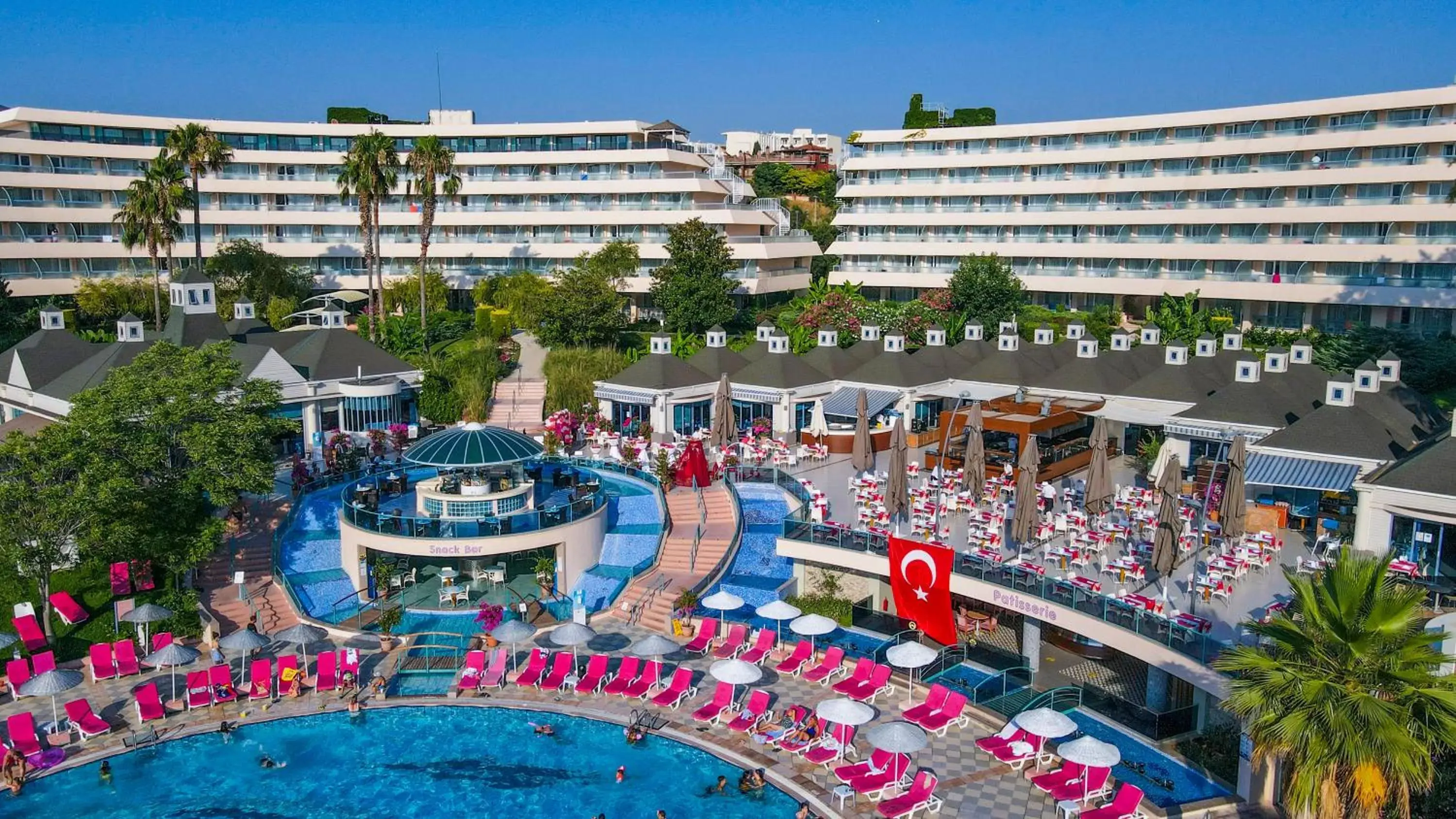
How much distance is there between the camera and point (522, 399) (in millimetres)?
47531

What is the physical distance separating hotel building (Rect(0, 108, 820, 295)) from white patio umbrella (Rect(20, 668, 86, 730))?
4742 centimetres

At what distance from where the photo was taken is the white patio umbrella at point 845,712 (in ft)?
66.5

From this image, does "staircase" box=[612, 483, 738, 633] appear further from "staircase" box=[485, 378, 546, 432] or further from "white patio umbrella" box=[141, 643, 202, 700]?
"staircase" box=[485, 378, 546, 432]

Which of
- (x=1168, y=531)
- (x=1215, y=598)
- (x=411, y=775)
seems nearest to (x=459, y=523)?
(x=411, y=775)

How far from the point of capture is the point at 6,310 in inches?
Answer: 2194

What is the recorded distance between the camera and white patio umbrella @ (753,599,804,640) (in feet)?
83.7

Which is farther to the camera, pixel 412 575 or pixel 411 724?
pixel 412 575

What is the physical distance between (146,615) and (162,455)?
4.26 m

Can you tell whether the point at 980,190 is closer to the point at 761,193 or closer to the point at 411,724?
the point at 761,193

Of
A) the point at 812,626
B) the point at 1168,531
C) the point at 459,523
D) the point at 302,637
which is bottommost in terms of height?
the point at 302,637

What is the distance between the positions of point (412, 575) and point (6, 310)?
39378 millimetres

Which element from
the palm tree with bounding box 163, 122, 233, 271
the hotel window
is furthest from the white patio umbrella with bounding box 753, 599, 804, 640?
the palm tree with bounding box 163, 122, 233, 271

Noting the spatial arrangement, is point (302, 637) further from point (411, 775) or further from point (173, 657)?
point (411, 775)

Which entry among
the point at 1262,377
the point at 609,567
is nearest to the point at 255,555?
the point at 609,567
